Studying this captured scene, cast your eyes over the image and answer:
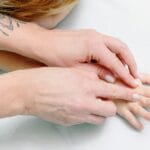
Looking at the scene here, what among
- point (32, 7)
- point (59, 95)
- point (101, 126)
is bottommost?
point (101, 126)

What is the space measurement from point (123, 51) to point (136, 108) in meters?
0.15

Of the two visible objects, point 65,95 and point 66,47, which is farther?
point 66,47

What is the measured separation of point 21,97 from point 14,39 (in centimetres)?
21

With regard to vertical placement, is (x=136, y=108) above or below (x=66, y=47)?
below

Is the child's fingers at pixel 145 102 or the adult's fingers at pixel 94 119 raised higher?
the child's fingers at pixel 145 102

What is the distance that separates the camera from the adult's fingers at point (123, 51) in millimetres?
1035

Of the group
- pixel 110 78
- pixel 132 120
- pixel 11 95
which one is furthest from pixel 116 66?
pixel 11 95

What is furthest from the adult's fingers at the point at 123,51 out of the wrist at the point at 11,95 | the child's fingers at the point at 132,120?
the wrist at the point at 11,95

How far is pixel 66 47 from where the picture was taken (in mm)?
1070

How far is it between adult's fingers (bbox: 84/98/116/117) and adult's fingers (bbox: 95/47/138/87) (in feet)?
0.28

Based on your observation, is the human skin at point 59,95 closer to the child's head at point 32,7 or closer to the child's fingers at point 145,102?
the child's fingers at point 145,102

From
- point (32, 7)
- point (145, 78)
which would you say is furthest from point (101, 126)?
point (32, 7)

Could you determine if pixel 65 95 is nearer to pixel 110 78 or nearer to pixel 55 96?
pixel 55 96

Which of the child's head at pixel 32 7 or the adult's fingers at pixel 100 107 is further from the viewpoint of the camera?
the child's head at pixel 32 7
